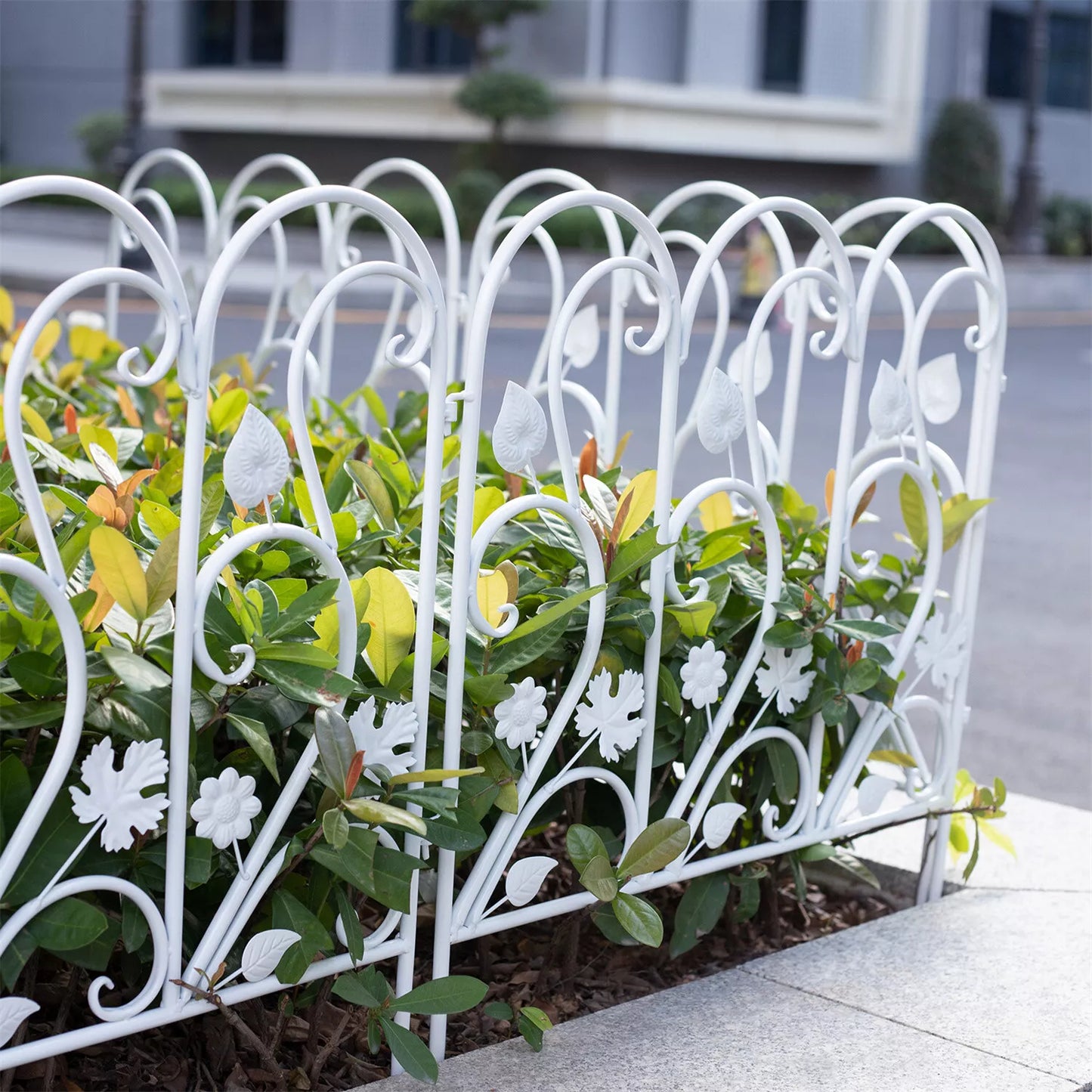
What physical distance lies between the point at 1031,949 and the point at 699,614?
34.6 inches

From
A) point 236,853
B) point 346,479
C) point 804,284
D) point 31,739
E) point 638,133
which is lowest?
point 236,853

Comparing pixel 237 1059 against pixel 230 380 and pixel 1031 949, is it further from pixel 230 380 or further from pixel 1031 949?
pixel 230 380

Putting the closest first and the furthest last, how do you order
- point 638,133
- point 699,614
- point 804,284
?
1. point 699,614
2. point 804,284
3. point 638,133

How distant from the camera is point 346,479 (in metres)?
2.61

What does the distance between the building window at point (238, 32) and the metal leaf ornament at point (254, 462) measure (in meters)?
21.7

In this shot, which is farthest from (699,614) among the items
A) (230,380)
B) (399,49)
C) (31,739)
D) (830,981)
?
(399,49)

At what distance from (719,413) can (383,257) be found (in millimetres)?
14440

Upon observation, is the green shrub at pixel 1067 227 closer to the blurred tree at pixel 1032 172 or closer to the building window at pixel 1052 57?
the blurred tree at pixel 1032 172

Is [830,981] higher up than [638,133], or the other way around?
[638,133]

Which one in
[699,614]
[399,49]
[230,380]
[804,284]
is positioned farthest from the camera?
[399,49]

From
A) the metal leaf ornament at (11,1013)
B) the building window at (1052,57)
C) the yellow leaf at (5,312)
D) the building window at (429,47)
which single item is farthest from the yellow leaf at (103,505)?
the building window at (1052,57)

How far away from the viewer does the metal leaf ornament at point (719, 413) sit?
233 centimetres

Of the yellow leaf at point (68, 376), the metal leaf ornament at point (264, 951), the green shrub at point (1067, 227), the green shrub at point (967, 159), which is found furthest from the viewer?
the green shrub at point (1067, 227)

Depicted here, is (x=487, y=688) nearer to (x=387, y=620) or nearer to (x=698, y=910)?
(x=387, y=620)
